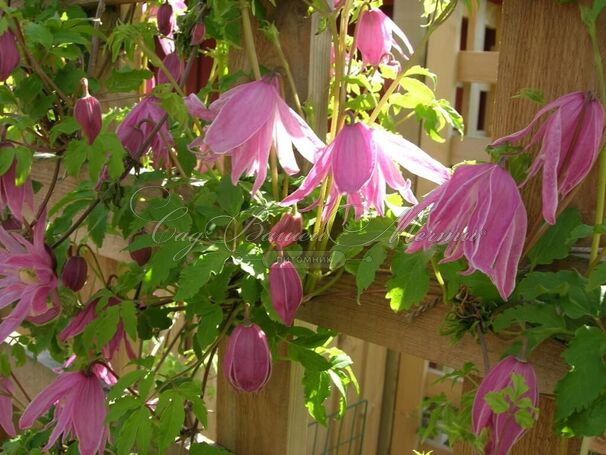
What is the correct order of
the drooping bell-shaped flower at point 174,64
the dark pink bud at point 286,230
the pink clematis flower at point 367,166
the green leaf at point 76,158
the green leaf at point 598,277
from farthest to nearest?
the drooping bell-shaped flower at point 174,64 → the green leaf at point 76,158 → the dark pink bud at point 286,230 → the pink clematis flower at point 367,166 → the green leaf at point 598,277

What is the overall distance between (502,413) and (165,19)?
0.79 metres

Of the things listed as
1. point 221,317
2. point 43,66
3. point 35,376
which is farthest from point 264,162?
point 35,376

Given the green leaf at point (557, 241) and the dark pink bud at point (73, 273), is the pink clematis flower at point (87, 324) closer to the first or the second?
the dark pink bud at point (73, 273)

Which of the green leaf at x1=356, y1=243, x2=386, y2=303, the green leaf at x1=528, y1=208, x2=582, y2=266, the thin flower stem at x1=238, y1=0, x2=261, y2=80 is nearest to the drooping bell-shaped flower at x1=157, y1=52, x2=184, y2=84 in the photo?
the thin flower stem at x1=238, y1=0, x2=261, y2=80

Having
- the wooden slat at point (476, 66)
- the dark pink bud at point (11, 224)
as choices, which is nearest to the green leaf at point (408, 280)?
the dark pink bud at point (11, 224)

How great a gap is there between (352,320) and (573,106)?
38 centimetres

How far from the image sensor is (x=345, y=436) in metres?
2.20

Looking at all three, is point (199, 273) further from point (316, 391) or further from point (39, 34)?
point (39, 34)

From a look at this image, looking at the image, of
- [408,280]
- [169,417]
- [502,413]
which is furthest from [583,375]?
[169,417]

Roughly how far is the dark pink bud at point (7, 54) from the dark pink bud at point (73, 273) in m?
0.29

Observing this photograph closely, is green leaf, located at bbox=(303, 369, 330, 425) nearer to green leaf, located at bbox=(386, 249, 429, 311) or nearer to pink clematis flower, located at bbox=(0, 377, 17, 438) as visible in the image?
green leaf, located at bbox=(386, 249, 429, 311)

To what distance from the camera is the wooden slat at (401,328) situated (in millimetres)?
689

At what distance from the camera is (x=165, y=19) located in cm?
111

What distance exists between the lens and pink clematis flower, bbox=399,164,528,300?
1.91ft
